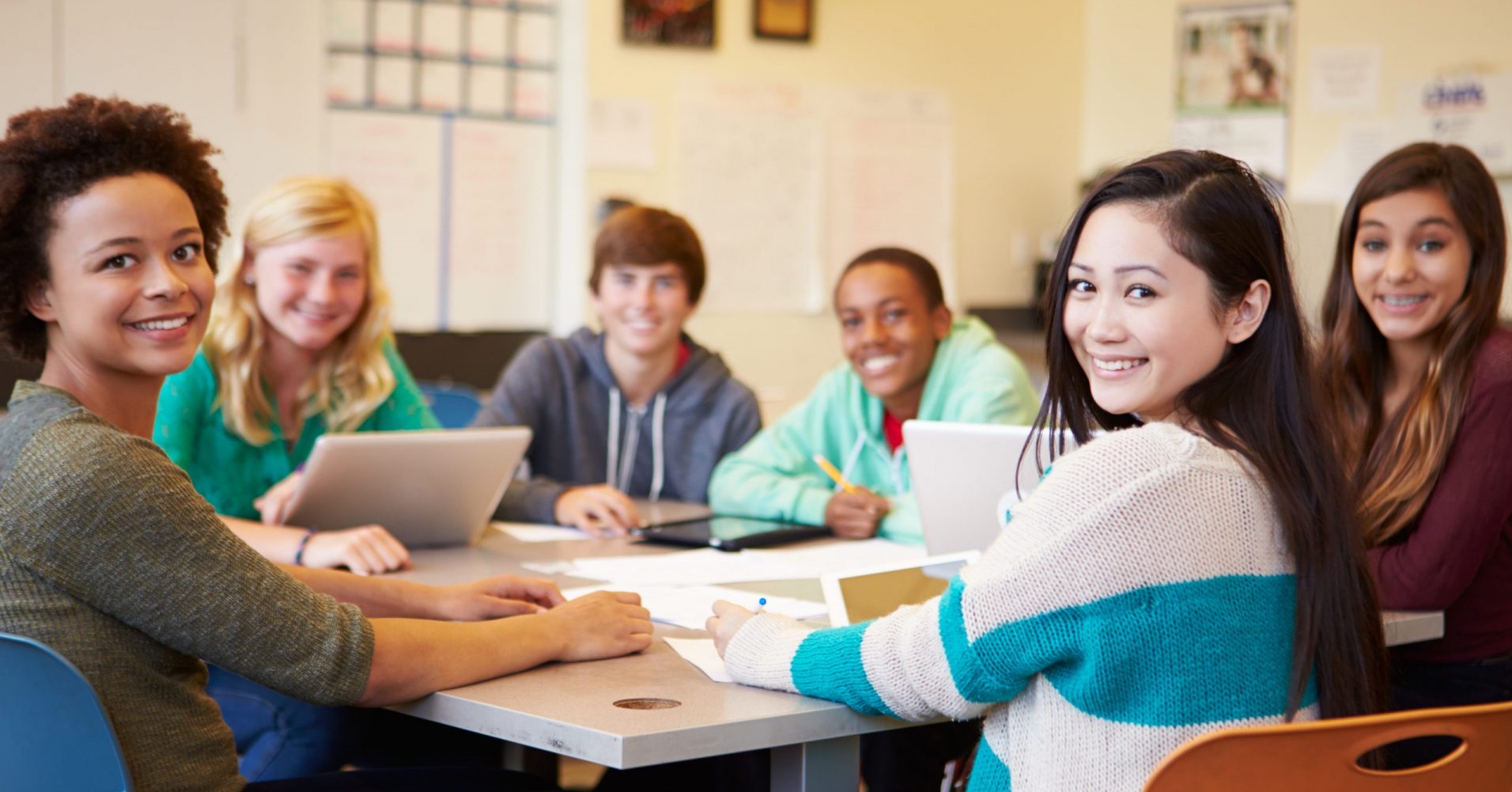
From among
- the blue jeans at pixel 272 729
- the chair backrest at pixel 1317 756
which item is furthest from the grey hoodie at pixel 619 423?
the chair backrest at pixel 1317 756

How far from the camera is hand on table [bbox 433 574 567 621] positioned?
1.62 m

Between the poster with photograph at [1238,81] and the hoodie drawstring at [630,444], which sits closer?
the hoodie drawstring at [630,444]

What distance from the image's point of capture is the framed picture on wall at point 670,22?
4.34m

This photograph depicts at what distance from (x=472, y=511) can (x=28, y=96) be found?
2105 mm

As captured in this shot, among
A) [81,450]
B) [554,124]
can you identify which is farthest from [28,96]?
[81,450]

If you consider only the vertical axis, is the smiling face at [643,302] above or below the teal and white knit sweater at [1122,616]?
above

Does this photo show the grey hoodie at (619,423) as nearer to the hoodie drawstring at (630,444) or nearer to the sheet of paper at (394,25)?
the hoodie drawstring at (630,444)

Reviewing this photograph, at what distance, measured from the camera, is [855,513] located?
7.68ft

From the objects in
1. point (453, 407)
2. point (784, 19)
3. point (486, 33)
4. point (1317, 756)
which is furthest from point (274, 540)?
point (784, 19)

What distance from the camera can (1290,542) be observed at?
1230 millimetres

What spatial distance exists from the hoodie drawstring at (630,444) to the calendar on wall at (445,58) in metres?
1.68

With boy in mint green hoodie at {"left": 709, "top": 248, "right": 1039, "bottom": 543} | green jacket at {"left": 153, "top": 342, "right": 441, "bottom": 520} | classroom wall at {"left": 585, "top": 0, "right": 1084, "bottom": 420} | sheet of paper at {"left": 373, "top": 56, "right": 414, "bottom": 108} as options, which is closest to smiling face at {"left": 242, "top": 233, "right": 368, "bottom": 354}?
green jacket at {"left": 153, "top": 342, "right": 441, "bottom": 520}

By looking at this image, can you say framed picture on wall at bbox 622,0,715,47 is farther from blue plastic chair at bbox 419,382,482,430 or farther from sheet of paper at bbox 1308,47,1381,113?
sheet of paper at bbox 1308,47,1381,113

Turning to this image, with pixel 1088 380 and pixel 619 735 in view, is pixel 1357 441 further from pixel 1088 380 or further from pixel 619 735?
pixel 619 735
